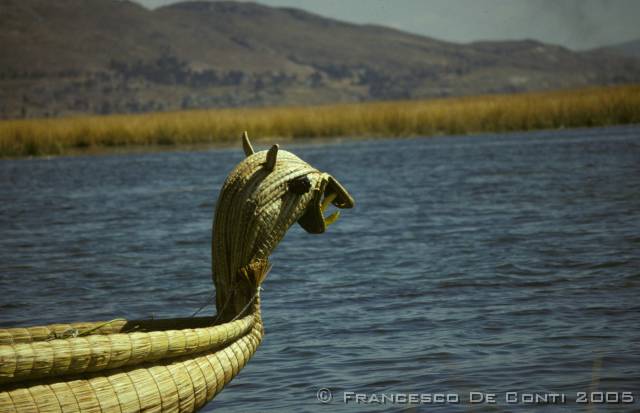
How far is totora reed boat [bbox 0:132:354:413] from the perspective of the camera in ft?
15.9

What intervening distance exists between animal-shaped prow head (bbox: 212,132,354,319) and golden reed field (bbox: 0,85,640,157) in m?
33.4

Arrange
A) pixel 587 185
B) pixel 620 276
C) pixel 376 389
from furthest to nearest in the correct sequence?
pixel 587 185 < pixel 620 276 < pixel 376 389

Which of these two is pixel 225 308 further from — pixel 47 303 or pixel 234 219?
pixel 47 303

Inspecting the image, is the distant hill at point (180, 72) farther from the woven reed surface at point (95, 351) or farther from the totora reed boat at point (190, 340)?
the woven reed surface at point (95, 351)

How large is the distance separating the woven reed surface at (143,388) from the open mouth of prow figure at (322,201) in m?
0.90

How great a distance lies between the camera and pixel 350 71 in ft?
600

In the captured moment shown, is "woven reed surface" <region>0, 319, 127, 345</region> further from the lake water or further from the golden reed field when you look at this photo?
the golden reed field

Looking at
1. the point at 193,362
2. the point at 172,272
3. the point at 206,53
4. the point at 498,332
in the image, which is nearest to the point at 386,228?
the point at 172,272

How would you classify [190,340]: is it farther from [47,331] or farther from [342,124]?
[342,124]

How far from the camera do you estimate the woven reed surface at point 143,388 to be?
4820 mm

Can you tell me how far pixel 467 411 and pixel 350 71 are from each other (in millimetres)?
177752

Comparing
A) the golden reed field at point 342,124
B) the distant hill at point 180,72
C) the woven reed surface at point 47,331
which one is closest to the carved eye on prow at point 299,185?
the woven reed surface at point 47,331

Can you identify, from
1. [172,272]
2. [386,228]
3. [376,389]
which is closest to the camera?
[376,389]

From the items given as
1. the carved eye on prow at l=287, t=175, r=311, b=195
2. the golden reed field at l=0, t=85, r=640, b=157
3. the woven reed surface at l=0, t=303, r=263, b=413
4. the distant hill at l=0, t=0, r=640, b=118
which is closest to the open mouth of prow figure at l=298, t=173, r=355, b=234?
the carved eye on prow at l=287, t=175, r=311, b=195
